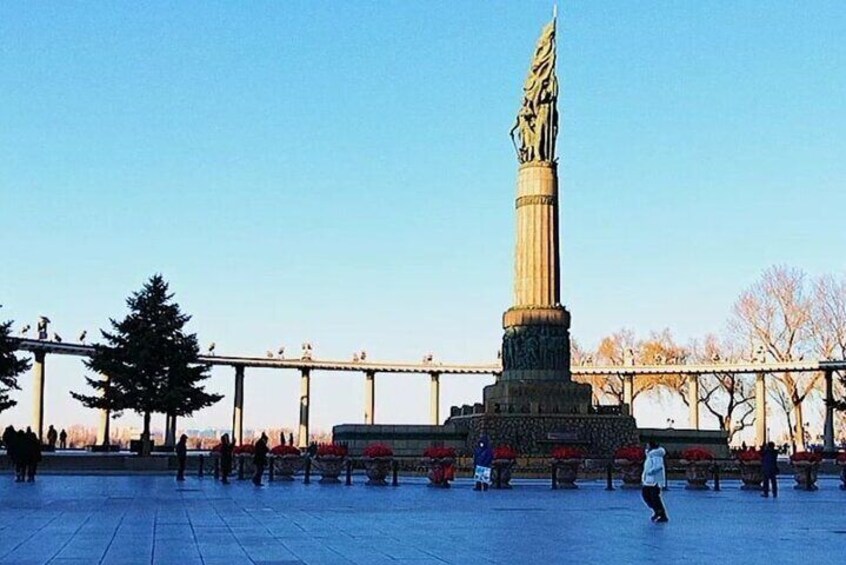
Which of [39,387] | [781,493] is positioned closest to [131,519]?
[781,493]

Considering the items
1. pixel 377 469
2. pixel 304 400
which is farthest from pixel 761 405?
pixel 377 469

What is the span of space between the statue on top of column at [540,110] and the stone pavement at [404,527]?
1994cm

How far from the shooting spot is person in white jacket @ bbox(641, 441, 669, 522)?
795 inches

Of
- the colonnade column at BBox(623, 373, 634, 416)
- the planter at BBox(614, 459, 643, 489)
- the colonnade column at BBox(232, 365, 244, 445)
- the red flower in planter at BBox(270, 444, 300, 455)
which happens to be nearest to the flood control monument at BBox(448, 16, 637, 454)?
the red flower in planter at BBox(270, 444, 300, 455)

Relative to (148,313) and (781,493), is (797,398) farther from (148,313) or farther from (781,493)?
(781,493)

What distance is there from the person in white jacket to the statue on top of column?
2761cm

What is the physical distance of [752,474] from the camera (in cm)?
3406

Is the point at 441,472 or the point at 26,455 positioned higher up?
the point at 26,455

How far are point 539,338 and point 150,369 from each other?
21.3 meters

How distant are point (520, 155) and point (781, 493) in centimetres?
1942

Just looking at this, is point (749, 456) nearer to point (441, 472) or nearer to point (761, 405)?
point (441, 472)

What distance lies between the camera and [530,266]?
4634cm

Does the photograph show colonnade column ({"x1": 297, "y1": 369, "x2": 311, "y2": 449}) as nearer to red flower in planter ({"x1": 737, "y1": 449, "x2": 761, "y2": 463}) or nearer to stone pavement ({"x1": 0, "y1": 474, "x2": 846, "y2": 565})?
red flower in planter ({"x1": 737, "y1": 449, "x2": 761, "y2": 463})

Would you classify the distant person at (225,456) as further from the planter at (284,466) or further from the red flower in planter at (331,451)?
the red flower in planter at (331,451)
